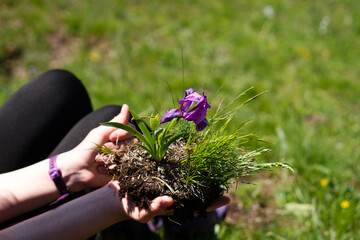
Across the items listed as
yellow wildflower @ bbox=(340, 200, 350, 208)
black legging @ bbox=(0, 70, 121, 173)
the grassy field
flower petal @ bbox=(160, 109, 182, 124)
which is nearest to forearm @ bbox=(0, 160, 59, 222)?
black legging @ bbox=(0, 70, 121, 173)

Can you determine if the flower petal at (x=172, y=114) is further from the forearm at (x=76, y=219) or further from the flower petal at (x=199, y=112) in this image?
the forearm at (x=76, y=219)

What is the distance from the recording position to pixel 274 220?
2244mm

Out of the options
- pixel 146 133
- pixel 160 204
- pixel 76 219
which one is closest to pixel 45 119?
pixel 76 219

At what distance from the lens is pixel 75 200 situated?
139 cm

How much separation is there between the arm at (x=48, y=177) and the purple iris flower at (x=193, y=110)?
271 millimetres

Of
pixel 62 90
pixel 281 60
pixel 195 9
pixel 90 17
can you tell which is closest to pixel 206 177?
pixel 62 90

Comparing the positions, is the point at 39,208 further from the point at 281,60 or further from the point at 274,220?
the point at 281,60

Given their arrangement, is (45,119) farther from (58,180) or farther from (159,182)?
(159,182)

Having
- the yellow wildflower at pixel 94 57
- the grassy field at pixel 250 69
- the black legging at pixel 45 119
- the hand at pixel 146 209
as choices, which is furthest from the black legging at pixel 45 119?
the yellow wildflower at pixel 94 57

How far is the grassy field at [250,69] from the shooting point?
7.53ft

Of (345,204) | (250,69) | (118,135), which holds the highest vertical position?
(118,135)

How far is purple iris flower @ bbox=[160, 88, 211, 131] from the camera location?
122 cm

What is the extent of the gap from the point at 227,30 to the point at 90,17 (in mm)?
1771

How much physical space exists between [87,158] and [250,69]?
2.68 metres
